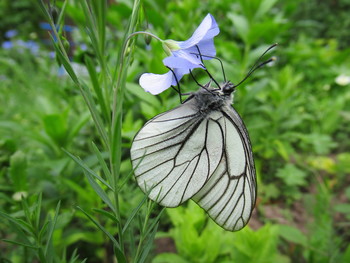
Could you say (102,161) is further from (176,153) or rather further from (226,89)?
(226,89)

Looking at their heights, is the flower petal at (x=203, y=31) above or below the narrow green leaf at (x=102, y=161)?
above

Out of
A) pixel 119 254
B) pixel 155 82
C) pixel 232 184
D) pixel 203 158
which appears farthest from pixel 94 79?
pixel 232 184

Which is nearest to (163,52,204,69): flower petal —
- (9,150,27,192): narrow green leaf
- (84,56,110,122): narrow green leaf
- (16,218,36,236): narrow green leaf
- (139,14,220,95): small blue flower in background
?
(139,14,220,95): small blue flower in background

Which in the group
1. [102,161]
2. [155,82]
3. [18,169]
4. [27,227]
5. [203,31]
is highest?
[203,31]

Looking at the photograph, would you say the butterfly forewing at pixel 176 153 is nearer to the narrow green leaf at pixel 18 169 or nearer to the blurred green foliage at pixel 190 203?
the blurred green foliage at pixel 190 203

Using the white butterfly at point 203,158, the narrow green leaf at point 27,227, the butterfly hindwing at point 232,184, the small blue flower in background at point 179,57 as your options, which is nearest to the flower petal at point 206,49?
the small blue flower in background at point 179,57

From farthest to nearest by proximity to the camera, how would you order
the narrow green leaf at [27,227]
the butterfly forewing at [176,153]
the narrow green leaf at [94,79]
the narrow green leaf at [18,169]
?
the narrow green leaf at [18,169] < the butterfly forewing at [176,153] < the narrow green leaf at [27,227] < the narrow green leaf at [94,79]
